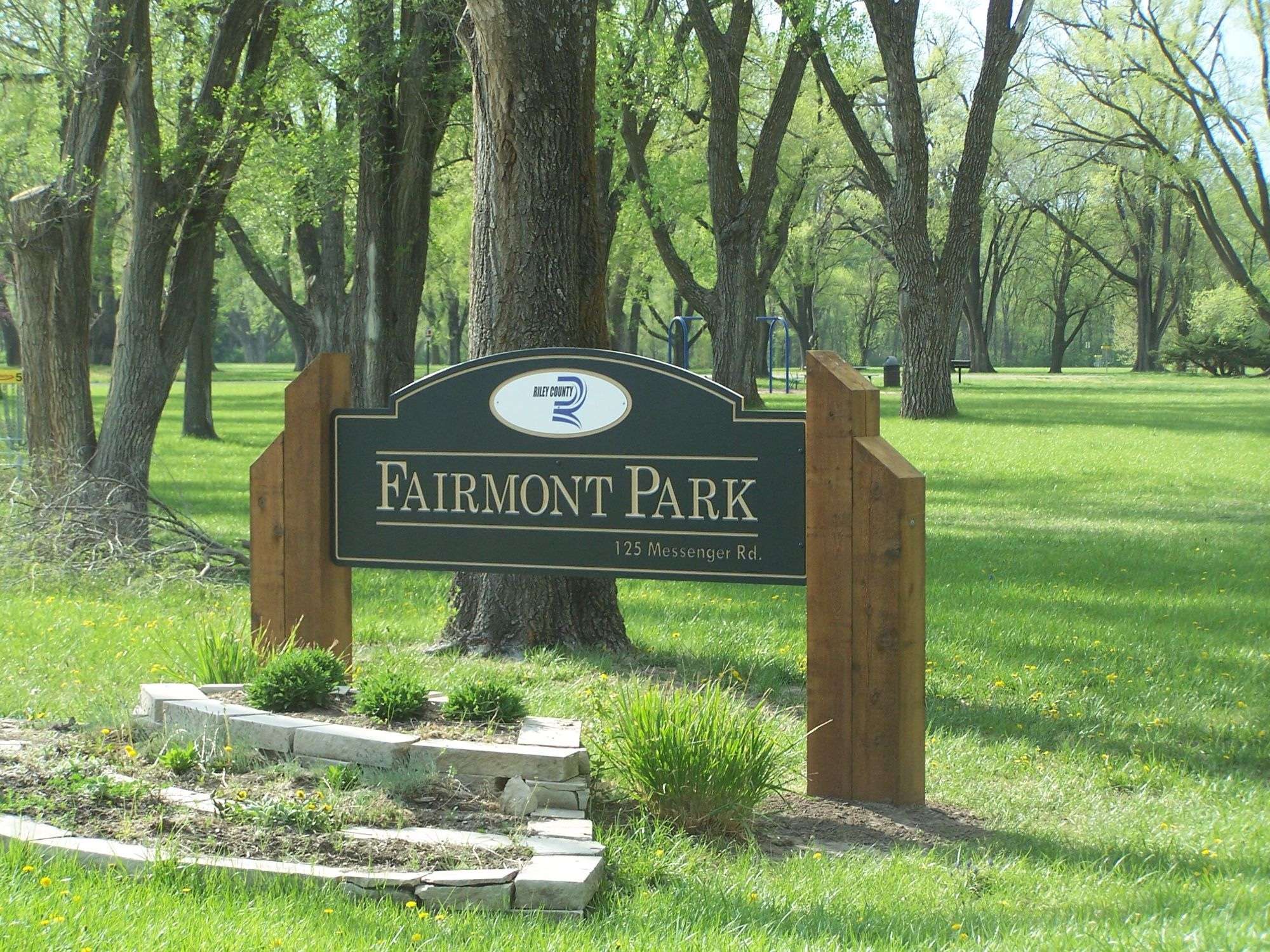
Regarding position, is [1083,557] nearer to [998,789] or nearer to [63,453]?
[998,789]

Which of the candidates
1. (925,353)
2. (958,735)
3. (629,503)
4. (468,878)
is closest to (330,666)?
(629,503)

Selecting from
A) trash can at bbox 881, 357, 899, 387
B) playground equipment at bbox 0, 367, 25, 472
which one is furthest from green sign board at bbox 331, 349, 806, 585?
trash can at bbox 881, 357, 899, 387

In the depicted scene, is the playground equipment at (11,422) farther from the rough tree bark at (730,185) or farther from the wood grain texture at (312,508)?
the rough tree bark at (730,185)

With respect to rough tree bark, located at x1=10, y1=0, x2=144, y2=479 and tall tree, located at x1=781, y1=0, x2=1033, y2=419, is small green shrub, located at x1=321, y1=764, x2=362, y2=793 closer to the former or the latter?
rough tree bark, located at x1=10, y1=0, x2=144, y2=479

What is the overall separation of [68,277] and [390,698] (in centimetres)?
962

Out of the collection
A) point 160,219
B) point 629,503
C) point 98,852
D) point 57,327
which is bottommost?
point 98,852

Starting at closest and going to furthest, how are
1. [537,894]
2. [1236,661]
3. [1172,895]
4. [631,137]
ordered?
1. [537,894]
2. [1172,895]
3. [1236,661]
4. [631,137]

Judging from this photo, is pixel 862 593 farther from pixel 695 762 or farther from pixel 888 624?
pixel 695 762

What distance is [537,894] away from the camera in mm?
3785

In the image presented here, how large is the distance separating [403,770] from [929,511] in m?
11.9

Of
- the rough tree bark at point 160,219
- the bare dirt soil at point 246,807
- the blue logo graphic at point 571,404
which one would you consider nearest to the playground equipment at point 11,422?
the rough tree bark at point 160,219

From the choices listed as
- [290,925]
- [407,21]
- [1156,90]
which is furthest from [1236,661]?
[1156,90]

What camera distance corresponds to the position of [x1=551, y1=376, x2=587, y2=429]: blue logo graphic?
223 inches

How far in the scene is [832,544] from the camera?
203 inches
